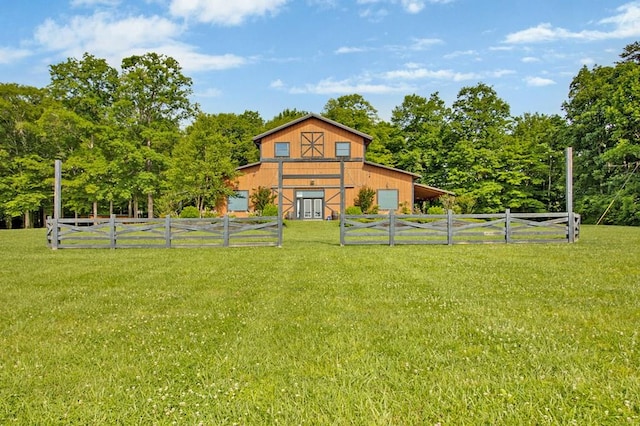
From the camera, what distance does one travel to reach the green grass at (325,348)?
9.64 ft

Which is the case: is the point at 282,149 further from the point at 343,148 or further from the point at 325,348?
the point at 325,348

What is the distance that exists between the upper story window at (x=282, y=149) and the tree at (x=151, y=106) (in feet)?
26.4

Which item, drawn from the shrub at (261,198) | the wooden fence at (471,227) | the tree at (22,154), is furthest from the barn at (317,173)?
the wooden fence at (471,227)

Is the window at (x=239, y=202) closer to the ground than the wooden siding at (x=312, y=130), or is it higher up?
closer to the ground

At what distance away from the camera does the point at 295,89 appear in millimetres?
34719

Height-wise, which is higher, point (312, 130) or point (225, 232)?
point (312, 130)

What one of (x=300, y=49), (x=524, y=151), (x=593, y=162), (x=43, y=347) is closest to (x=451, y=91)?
(x=524, y=151)

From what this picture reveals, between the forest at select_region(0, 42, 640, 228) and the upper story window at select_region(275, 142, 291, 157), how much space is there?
12.3ft

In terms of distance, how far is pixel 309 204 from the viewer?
35062mm

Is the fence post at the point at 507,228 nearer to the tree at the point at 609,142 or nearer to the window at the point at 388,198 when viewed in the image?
the tree at the point at 609,142

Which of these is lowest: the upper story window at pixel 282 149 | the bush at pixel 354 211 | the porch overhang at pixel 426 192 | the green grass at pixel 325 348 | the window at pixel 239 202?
the green grass at pixel 325 348

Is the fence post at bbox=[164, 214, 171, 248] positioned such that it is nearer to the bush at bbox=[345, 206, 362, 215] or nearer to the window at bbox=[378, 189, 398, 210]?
the bush at bbox=[345, 206, 362, 215]

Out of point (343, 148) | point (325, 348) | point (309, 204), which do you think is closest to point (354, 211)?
point (309, 204)

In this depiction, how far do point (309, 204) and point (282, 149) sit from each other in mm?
5030
